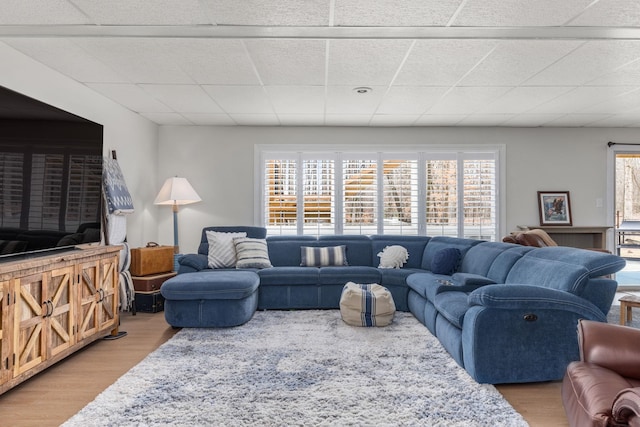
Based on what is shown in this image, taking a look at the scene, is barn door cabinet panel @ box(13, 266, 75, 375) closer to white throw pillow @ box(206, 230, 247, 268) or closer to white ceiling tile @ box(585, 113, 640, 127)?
white throw pillow @ box(206, 230, 247, 268)

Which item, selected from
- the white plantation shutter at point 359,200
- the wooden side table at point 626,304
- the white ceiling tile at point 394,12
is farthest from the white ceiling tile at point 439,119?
the wooden side table at point 626,304

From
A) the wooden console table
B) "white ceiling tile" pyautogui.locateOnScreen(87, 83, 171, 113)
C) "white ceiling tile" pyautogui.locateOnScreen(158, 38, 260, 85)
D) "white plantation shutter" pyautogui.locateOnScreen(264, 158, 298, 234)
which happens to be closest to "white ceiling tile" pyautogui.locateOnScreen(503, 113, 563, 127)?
the wooden console table

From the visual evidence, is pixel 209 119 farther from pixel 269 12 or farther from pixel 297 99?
pixel 269 12

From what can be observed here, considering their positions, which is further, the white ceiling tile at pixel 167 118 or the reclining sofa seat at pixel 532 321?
the white ceiling tile at pixel 167 118

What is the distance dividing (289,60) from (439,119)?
2.81 meters

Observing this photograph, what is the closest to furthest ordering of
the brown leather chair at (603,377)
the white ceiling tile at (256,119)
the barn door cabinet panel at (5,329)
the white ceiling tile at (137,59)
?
1. the brown leather chair at (603,377)
2. the barn door cabinet panel at (5,329)
3. the white ceiling tile at (137,59)
4. the white ceiling tile at (256,119)

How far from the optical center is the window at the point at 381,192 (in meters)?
5.74

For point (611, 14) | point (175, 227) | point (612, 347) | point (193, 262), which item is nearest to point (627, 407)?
point (612, 347)

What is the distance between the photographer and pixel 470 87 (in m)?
3.92

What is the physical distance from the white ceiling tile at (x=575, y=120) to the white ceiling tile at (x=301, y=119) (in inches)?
129

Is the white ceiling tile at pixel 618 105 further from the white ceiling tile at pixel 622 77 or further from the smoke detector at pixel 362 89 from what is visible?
the smoke detector at pixel 362 89

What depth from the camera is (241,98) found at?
14.1 feet

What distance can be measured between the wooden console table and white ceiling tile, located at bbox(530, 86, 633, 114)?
5.50ft

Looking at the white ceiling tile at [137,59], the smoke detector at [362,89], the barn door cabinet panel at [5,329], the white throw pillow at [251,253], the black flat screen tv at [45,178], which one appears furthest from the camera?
the white throw pillow at [251,253]
